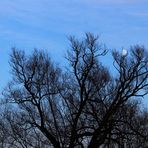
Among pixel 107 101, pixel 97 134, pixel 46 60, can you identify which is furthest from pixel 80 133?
pixel 46 60

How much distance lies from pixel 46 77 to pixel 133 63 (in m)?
7.66

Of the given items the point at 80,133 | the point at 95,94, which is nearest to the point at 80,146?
the point at 80,133

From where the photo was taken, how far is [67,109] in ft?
134

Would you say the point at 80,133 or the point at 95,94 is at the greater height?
the point at 95,94

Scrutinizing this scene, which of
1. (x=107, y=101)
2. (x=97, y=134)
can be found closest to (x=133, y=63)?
(x=107, y=101)

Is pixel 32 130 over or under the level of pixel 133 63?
under

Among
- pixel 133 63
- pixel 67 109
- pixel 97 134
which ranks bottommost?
pixel 97 134

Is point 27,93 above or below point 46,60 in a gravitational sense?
below

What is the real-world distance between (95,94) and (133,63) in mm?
4261

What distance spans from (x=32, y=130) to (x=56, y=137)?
2386 mm

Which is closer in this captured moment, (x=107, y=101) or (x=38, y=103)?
(x=38, y=103)

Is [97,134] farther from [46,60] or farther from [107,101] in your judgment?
[46,60]

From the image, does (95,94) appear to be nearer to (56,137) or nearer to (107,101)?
(107,101)

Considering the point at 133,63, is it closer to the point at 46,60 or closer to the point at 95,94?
the point at 95,94
